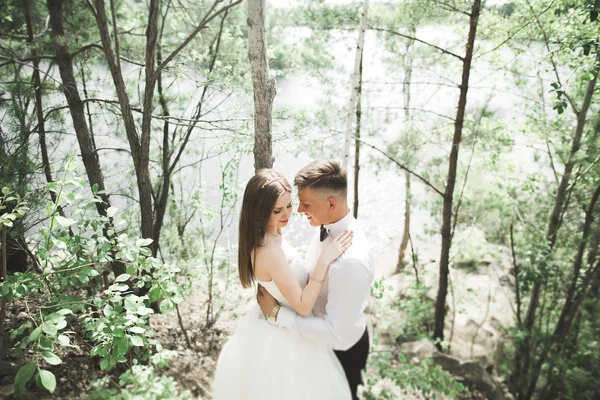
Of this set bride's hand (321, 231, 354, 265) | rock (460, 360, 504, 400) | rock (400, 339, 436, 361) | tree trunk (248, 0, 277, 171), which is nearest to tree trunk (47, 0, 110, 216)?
tree trunk (248, 0, 277, 171)

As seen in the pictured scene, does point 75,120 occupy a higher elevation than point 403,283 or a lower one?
higher

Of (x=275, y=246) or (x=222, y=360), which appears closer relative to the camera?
(x=275, y=246)

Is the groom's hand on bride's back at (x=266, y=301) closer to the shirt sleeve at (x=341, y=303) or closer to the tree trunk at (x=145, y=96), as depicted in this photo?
the shirt sleeve at (x=341, y=303)

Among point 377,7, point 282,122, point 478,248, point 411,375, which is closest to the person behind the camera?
point 411,375

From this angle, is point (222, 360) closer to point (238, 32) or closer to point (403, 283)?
point (238, 32)

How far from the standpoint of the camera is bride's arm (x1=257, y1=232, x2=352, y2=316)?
2264mm

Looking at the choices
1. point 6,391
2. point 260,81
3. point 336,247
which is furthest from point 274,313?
point 6,391

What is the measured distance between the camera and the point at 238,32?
6.29 metres

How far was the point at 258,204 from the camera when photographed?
2303mm

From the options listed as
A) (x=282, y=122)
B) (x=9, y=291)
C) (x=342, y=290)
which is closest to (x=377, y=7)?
(x=282, y=122)

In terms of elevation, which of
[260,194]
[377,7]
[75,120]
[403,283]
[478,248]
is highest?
[377,7]

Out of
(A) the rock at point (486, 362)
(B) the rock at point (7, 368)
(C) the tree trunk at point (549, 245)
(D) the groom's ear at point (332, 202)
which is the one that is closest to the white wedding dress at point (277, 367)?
(D) the groom's ear at point (332, 202)

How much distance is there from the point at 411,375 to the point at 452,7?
168 inches

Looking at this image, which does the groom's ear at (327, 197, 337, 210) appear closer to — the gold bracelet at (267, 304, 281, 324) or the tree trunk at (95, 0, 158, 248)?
the gold bracelet at (267, 304, 281, 324)
